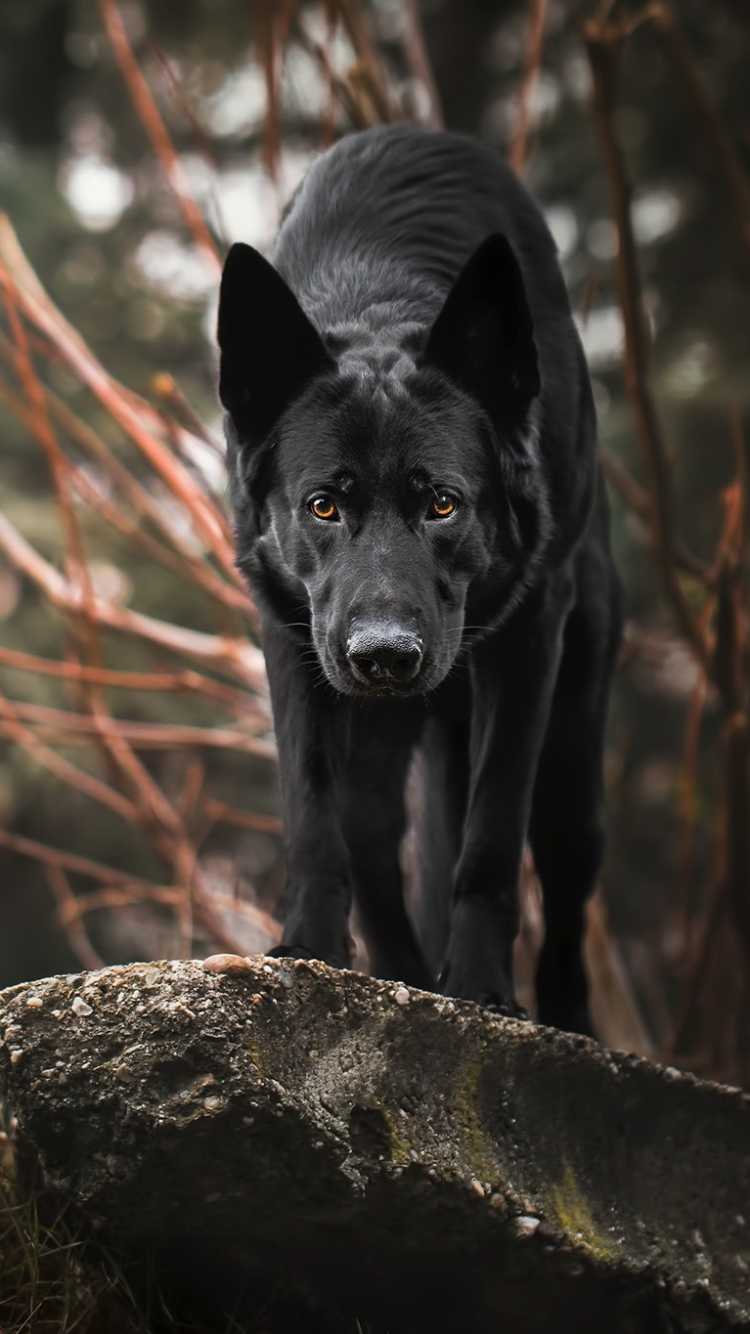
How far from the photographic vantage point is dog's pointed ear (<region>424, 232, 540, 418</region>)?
116 inches

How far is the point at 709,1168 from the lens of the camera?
9.42 feet

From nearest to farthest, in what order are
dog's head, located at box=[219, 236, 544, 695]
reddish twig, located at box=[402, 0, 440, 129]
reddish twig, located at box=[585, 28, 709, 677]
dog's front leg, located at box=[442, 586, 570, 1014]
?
1. dog's head, located at box=[219, 236, 544, 695]
2. dog's front leg, located at box=[442, 586, 570, 1014]
3. reddish twig, located at box=[585, 28, 709, 677]
4. reddish twig, located at box=[402, 0, 440, 129]

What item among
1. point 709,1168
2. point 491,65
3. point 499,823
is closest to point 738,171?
point 499,823

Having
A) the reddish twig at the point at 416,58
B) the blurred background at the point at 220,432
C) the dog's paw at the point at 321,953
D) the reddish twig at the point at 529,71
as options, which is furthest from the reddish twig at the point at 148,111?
the dog's paw at the point at 321,953

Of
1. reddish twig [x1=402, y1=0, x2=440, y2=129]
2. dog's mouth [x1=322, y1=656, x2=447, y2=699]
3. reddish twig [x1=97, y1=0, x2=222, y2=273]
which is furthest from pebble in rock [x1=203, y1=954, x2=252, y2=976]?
reddish twig [x1=402, y1=0, x2=440, y2=129]

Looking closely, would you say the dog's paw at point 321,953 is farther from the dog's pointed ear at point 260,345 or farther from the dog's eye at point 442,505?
the dog's pointed ear at point 260,345

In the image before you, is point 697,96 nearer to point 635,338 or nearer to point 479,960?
point 635,338

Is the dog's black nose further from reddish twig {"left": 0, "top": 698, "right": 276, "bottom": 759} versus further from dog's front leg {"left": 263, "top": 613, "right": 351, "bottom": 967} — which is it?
reddish twig {"left": 0, "top": 698, "right": 276, "bottom": 759}

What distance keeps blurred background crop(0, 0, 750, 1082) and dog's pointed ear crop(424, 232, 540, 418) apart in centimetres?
71

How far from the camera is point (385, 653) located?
2619mm

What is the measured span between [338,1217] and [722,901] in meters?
2.82

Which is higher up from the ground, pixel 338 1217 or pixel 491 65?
pixel 491 65

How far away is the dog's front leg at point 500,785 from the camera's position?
3055mm

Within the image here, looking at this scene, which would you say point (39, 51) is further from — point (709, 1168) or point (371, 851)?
point (709, 1168)
